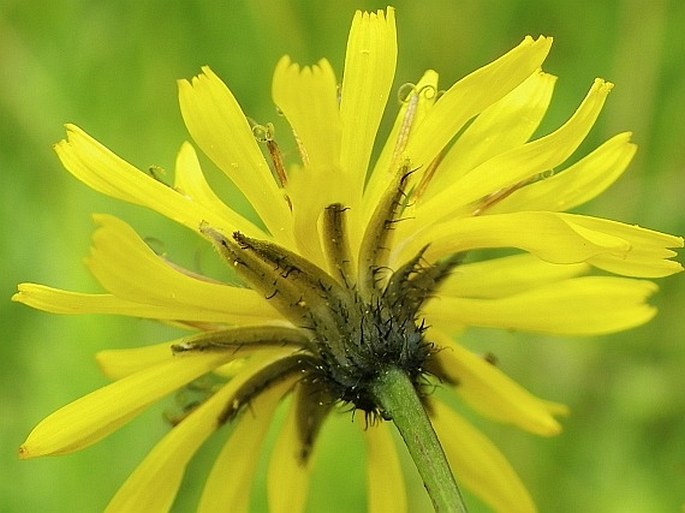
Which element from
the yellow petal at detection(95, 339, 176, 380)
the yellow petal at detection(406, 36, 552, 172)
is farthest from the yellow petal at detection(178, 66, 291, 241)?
the yellow petal at detection(95, 339, 176, 380)

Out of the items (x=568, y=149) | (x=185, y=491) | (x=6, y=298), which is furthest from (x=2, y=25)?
(x=568, y=149)

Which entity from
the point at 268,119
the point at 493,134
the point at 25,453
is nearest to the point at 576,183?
the point at 493,134

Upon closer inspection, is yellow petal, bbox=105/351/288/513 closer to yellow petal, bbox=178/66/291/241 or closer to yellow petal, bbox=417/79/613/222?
yellow petal, bbox=178/66/291/241

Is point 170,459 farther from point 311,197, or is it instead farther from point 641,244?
point 641,244

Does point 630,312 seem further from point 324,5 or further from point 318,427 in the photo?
point 324,5

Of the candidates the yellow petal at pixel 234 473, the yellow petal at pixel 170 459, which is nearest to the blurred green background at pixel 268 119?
the yellow petal at pixel 234 473

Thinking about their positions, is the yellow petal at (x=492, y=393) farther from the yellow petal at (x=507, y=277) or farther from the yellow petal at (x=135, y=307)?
the yellow petal at (x=135, y=307)
